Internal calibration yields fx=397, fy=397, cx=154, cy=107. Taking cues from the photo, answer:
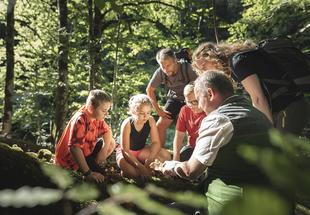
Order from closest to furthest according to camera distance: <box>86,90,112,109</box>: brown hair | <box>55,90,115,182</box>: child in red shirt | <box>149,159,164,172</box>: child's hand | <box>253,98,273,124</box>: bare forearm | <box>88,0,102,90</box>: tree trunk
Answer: <box>253,98,273,124</box>: bare forearm
<box>149,159,164,172</box>: child's hand
<box>55,90,115,182</box>: child in red shirt
<box>86,90,112,109</box>: brown hair
<box>88,0,102,90</box>: tree trunk

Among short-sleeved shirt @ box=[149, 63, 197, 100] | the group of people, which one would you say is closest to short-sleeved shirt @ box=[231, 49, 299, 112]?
the group of people

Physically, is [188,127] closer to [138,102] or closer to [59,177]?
[138,102]

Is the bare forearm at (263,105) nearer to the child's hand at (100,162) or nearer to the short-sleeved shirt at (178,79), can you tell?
the child's hand at (100,162)

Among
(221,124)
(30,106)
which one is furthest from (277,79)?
(30,106)

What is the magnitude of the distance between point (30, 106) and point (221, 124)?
53.1ft

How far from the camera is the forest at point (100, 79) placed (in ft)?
1.98

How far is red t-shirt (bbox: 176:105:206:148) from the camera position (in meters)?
5.36

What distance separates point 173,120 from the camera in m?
6.43

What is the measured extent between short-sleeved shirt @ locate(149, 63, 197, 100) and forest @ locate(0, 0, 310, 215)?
974 mm

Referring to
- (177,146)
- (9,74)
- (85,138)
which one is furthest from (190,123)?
(9,74)

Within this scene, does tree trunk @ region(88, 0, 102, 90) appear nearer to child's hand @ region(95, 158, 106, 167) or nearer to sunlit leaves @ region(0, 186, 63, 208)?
child's hand @ region(95, 158, 106, 167)

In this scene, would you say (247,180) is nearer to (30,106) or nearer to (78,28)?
(78,28)

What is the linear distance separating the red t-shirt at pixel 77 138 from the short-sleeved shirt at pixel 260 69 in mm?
1928

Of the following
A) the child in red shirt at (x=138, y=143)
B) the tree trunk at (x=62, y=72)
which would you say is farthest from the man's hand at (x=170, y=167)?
the tree trunk at (x=62, y=72)
